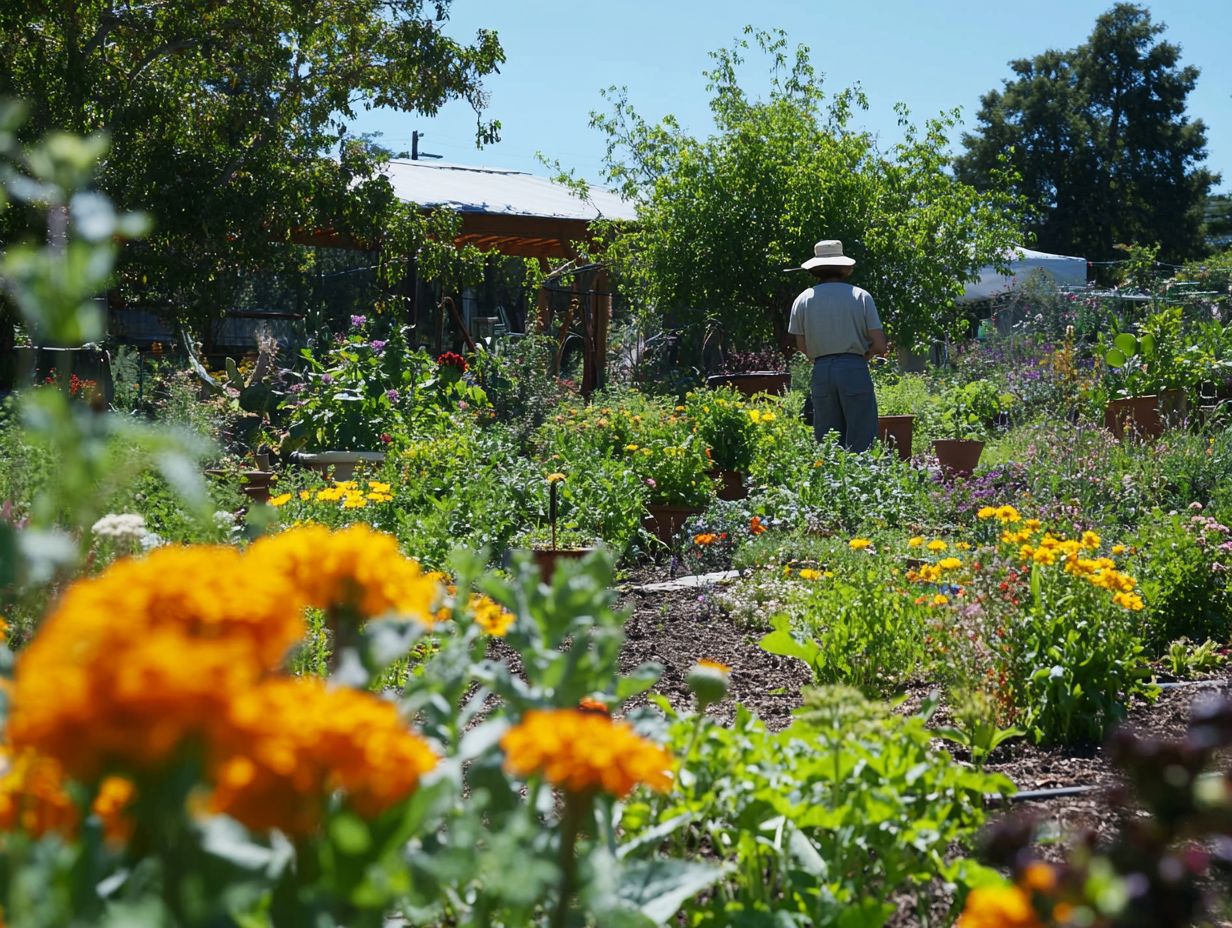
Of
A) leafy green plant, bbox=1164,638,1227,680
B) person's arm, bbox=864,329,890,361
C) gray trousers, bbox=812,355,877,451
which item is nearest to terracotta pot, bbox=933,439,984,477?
gray trousers, bbox=812,355,877,451

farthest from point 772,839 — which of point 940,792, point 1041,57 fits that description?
point 1041,57

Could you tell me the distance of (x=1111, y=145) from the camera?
36.6 metres

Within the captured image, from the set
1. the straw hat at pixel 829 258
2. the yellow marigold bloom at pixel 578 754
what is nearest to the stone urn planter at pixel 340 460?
the straw hat at pixel 829 258

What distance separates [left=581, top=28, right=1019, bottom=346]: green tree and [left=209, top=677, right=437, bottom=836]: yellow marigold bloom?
35.5ft

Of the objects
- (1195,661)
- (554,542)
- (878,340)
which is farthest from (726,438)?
(1195,661)

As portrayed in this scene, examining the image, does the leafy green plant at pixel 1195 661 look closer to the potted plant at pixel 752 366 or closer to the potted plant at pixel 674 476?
the potted plant at pixel 674 476

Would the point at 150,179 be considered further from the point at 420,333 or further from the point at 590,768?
the point at 590,768

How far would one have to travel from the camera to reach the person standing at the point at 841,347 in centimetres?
751

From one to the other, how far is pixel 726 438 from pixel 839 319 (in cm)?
100

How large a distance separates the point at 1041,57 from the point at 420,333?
29971 mm

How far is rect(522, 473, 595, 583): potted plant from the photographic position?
496 cm

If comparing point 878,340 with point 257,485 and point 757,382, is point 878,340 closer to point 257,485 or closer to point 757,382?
point 257,485

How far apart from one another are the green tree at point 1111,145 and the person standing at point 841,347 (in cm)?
3109

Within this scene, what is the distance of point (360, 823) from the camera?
3.08 ft
